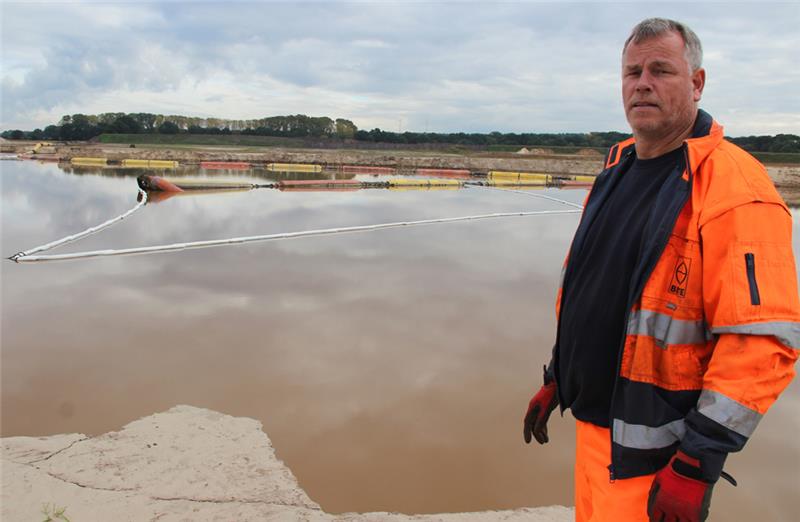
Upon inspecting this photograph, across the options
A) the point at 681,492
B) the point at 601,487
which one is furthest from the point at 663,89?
the point at 601,487

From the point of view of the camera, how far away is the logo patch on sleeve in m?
1.58

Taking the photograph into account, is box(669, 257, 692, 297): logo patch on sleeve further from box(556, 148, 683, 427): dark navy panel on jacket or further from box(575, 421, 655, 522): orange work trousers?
box(575, 421, 655, 522): orange work trousers

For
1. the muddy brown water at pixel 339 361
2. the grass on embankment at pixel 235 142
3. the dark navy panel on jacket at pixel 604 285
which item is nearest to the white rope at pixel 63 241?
the muddy brown water at pixel 339 361

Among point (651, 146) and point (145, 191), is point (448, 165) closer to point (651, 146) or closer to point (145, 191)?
point (145, 191)

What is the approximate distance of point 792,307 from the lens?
4.68 ft

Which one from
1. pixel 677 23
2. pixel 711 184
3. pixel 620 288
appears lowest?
pixel 620 288

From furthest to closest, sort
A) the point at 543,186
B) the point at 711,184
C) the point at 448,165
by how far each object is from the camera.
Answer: the point at 448,165 → the point at 543,186 → the point at 711,184

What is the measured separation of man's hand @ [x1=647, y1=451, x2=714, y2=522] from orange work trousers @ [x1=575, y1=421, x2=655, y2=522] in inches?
5.0

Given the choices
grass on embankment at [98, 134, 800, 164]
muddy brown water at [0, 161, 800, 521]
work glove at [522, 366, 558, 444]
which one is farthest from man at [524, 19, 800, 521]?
grass on embankment at [98, 134, 800, 164]

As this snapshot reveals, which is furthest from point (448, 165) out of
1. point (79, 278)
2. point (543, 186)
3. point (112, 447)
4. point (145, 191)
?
point (112, 447)

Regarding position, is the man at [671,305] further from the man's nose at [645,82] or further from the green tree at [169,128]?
the green tree at [169,128]

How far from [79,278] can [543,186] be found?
826 inches

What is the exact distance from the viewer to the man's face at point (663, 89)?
1.76m

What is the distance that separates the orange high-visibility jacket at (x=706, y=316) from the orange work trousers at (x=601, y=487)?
0.22 ft
